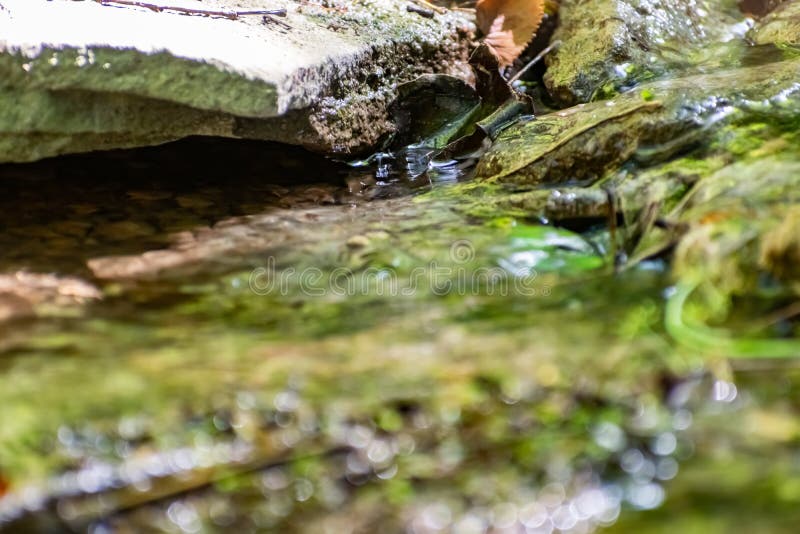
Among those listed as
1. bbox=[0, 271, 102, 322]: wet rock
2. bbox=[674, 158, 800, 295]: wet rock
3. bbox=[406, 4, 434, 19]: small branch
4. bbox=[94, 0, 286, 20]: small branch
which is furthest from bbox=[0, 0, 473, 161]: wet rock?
bbox=[674, 158, 800, 295]: wet rock

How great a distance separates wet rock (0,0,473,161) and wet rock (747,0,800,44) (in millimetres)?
2428

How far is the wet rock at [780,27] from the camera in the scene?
12.7 ft

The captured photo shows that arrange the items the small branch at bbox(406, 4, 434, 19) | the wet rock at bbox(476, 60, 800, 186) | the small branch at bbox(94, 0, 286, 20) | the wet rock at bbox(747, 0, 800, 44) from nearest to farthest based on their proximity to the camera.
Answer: the wet rock at bbox(476, 60, 800, 186), the small branch at bbox(94, 0, 286, 20), the small branch at bbox(406, 4, 434, 19), the wet rock at bbox(747, 0, 800, 44)

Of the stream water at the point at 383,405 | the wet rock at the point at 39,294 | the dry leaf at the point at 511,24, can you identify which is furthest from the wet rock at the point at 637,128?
the wet rock at the point at 39,294

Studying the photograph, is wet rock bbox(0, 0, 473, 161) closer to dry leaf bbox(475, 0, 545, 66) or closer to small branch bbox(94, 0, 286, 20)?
small branch bbox(94, 0, 286, 20)

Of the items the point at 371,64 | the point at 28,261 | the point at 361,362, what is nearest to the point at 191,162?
the point at 371,64

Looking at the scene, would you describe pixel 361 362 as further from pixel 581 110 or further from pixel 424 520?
pixel 581 110

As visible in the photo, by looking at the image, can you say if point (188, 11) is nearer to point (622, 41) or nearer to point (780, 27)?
point (622, 41)

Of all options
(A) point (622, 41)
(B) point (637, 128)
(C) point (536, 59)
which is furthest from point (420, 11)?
(B) point (637, 128)

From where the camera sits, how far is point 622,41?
3682mm

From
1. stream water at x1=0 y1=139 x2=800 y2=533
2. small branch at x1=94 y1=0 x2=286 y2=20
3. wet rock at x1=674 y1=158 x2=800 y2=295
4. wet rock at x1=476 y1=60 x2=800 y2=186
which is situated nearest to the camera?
stream water at x1=0 y1=139 x2=800 y2=533

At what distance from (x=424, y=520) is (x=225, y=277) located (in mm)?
A: 1097

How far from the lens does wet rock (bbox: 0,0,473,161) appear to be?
2330 mm

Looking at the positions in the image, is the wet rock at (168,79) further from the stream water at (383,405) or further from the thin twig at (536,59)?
the thin twig at (536,59)
